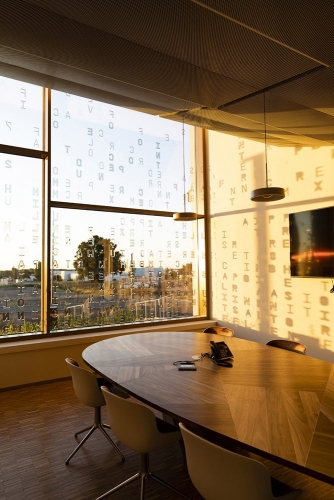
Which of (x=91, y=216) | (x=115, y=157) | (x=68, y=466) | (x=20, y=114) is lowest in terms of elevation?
(x=68, y=466)

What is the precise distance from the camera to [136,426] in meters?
2.20

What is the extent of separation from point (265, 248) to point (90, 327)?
123 inches

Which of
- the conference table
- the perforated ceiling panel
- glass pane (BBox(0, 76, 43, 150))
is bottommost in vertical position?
the conference table

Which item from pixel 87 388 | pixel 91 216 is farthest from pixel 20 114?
pixel 87 388

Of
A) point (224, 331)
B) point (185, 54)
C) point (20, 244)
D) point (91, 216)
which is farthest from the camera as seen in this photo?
point (91, 216)

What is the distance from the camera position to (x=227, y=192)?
6.61m

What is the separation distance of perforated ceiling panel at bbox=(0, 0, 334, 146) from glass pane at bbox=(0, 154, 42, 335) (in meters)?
1.93

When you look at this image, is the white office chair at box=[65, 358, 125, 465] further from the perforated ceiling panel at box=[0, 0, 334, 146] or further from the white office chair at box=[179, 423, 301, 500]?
the perforated ceiling panel at box=[0, 0, 334, 146]

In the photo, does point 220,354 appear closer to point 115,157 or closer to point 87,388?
point 87,388

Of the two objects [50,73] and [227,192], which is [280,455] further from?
[227,192]

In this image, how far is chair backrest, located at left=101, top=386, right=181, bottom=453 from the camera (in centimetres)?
216

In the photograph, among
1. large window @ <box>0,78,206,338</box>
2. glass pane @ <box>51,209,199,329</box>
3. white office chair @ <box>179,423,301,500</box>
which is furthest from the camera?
glass pane @ <box>51,209,199,329</box>

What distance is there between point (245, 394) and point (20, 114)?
196 inches

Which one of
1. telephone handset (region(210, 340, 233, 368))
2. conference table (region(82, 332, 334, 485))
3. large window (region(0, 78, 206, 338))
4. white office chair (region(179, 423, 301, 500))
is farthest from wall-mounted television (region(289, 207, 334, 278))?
white office chair (region(179, 423, 301, 500))
